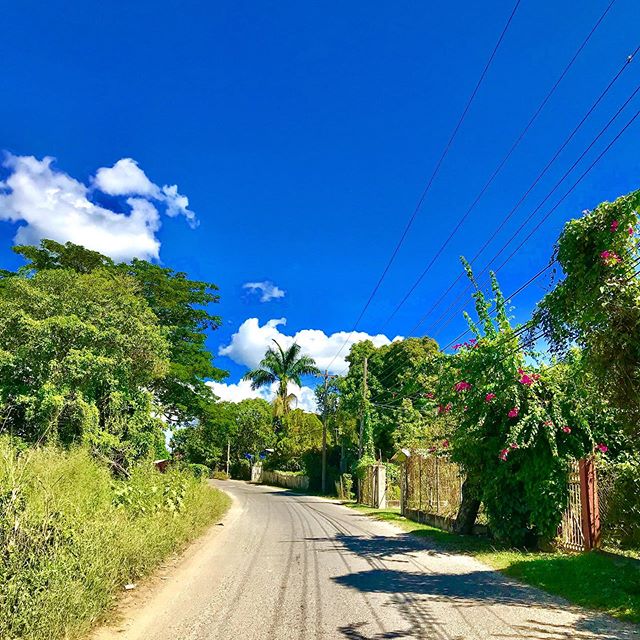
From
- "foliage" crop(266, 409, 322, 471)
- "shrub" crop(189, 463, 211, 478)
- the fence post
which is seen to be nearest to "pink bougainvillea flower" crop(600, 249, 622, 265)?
the fence post

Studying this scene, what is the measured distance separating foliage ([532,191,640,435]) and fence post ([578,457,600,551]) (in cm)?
300

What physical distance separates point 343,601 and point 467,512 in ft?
25.5

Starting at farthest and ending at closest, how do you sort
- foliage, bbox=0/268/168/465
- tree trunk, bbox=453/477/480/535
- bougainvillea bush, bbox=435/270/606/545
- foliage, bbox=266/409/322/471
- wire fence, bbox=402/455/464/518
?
foliage, bbox=266/409/322/471, foliage, bbox=0/268/168/465, wire fence, bbox=402/455/464/518, tree trunk, bbox=453/477/480/535, bougainvillea bush, bbox=435/270/606/545

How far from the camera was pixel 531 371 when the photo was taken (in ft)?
40.8

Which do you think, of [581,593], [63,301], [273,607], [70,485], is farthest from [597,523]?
[63,301]

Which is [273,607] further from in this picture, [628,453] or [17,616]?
[628,453]

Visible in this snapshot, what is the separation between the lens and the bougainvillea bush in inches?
442

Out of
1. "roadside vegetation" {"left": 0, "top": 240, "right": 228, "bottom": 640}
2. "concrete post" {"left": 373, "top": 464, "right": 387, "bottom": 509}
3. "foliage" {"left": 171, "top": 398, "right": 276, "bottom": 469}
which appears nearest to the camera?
"roadside vegetation" {"left": 0, "top": 240, "right": 228, "bottom": 640}

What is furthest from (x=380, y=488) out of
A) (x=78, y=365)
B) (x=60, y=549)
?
(x=60, y=549)

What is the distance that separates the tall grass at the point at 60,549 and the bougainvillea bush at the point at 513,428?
7268 millimetres

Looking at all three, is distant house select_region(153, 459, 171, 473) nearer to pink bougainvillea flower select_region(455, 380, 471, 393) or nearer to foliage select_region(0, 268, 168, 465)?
foliage select_region(0, 268, 168, 465)

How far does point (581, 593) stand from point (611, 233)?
16.2 ft

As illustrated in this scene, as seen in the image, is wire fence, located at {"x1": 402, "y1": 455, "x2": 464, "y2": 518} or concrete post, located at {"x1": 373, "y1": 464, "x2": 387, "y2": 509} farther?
concrete post, located at {"x1": 373, "y1": 464, "x2": 387, "y2": 509}

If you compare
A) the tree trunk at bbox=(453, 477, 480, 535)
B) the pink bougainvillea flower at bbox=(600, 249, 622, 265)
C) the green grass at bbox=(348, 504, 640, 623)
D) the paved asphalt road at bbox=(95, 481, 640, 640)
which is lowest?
the paved asphalt road at bbox=(95, 481, 640, 640)
